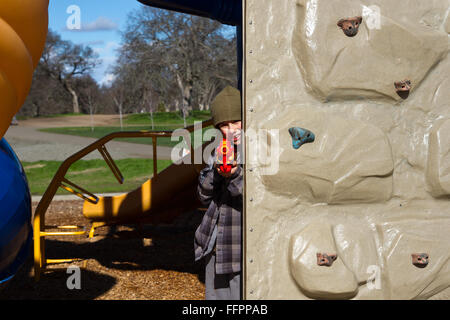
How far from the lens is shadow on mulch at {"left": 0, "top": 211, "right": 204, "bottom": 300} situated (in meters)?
3.77

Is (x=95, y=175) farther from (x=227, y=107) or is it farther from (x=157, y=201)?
(x=227, y=107)

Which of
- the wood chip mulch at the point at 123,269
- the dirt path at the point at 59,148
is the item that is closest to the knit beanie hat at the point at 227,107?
the wood chip mulch at the point at 123,269

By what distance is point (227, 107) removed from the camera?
233 centimetres

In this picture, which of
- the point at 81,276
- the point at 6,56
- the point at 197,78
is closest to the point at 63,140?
the point at 197,78

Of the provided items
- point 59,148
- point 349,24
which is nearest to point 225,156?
point 349,24

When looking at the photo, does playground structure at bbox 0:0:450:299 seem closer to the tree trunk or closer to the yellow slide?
the yellow slide

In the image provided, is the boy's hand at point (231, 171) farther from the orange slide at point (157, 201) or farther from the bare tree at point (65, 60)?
the bare tree at point (65, 60)

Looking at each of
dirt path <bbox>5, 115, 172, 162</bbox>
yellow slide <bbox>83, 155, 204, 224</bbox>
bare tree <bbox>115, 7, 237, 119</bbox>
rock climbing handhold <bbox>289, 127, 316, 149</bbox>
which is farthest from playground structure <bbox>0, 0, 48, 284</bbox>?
bare tree <bbox>115, 7, 237, 119</bbox>

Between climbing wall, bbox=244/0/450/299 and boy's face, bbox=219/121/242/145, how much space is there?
0.38 meters

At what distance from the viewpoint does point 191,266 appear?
4.44 m

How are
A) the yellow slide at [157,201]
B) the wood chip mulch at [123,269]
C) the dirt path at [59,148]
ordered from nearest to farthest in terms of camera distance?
the wood chip mulch at [123,269] → the yellow slide at [157,201] → the dirt path at [59,148]

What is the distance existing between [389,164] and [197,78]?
80.2 feet

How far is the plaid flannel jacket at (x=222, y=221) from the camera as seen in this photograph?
2.44 meters

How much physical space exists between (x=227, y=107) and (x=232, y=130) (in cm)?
12
